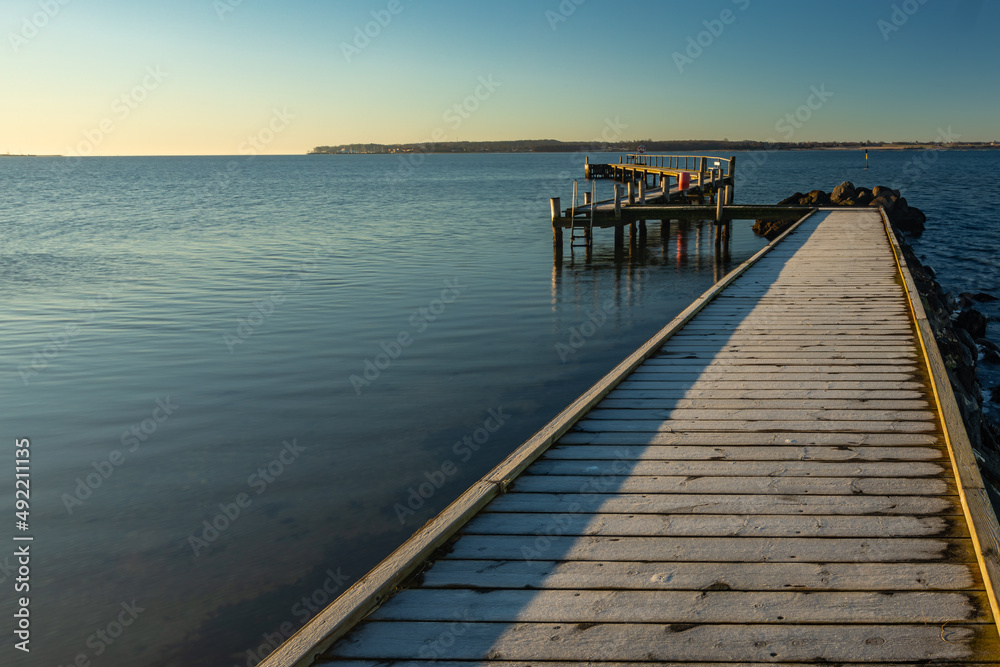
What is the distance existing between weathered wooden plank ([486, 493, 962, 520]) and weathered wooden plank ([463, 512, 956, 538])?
6cm

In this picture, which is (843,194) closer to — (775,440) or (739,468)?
(775,440)

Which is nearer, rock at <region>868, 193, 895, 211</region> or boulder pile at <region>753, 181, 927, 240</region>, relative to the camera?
boulder pile at <region>753, 181, 927, 240</region>

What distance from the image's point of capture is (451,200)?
175 ft

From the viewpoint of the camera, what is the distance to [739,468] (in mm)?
4566

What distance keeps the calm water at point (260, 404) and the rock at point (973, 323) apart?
18.3ft

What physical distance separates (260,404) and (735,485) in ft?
22.8

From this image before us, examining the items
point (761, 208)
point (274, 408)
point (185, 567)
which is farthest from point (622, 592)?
point (761, 208)

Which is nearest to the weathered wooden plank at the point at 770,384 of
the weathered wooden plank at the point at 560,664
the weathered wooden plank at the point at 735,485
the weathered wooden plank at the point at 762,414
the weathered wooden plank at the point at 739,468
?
the weathered wooden plank at the point at 762,414

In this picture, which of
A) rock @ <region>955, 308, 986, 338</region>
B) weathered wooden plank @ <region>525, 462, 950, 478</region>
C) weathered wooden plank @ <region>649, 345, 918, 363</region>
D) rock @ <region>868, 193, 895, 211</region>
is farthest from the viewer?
rock @ <region>868, 193, 895, 211</region>

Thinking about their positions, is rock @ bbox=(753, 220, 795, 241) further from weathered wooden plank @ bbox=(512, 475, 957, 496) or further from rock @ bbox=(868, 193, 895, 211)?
weathered wooden plank @ bbox=(512, 475, 957, 496)

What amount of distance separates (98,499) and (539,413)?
5058 millimetres

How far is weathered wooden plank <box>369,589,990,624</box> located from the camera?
312 centimetres

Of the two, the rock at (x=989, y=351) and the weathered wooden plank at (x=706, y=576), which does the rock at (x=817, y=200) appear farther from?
the weathered wooden plank at (x=706, y=576)

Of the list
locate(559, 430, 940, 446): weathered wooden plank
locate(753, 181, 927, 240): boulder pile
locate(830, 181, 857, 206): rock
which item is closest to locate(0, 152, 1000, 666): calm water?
locate(559, 430, 940, 446): weathered wooden plank
